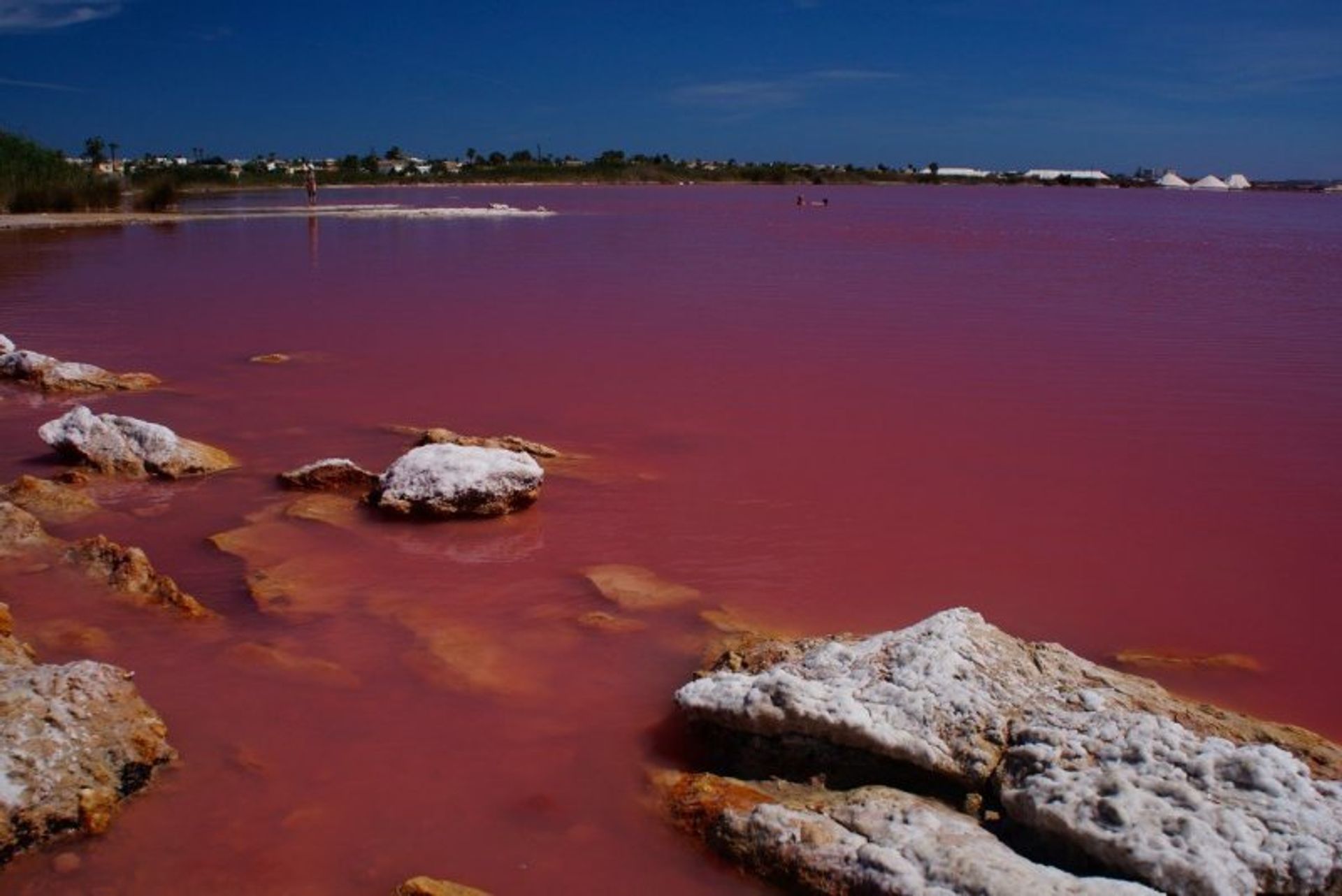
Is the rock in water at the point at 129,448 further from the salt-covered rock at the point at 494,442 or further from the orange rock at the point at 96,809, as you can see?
the orange rock at the point at 96,809

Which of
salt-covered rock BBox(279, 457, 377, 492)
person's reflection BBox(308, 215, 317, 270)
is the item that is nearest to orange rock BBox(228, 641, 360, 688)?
salt-covered rock BBox(279, 457, 377, 492)

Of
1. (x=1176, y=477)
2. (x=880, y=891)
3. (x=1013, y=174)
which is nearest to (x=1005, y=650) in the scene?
(x=880, y=891)

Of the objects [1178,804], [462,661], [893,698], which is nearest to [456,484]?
[462,661]

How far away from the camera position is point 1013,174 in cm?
12588

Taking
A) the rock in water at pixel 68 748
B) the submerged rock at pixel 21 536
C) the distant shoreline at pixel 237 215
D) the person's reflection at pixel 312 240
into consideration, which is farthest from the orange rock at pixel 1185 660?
the distant shoreline at pixel 237 215

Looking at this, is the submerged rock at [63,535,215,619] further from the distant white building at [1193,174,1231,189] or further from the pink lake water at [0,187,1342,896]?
the distant white building at [1193,174,1231,189]

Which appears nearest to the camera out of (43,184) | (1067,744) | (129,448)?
(1067,744)

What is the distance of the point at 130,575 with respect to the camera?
496 centimetres

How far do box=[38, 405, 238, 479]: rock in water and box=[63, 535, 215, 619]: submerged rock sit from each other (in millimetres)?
1486

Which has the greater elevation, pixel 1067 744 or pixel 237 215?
pixel 237 215

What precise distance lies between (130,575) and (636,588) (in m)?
2.34

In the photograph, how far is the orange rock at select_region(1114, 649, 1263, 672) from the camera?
15.2ft

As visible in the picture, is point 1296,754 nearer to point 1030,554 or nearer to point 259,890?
point 1030,554

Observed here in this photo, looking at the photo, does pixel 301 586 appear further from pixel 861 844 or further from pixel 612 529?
pixel 861 844
